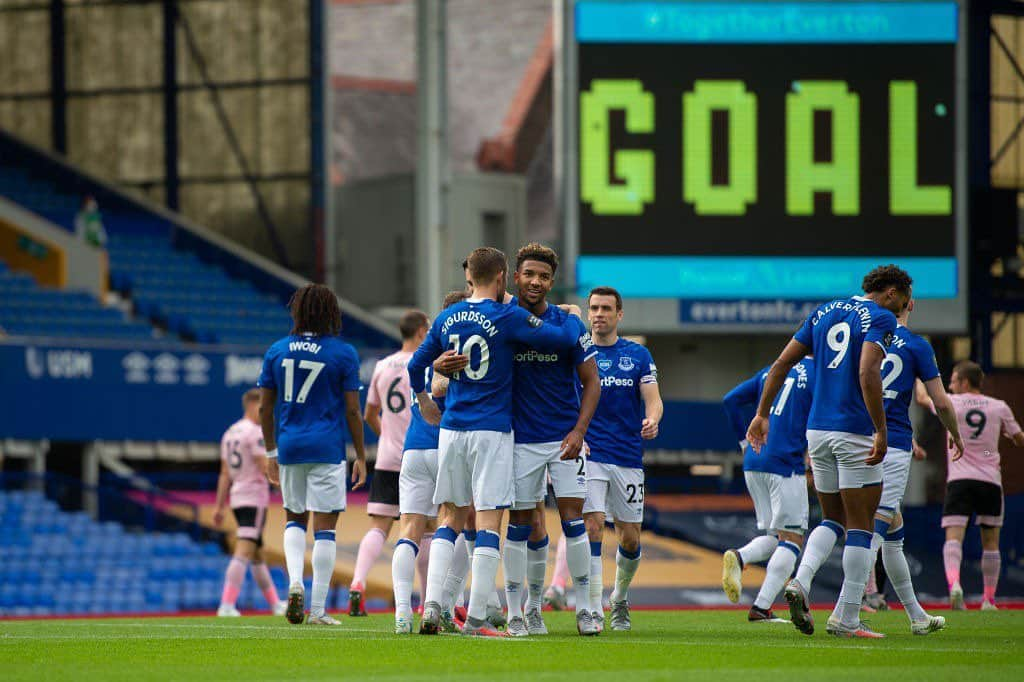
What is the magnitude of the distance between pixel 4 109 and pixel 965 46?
60.0ft

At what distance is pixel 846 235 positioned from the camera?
22750 millimetres

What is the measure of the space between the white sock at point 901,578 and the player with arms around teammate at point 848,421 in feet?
1.72

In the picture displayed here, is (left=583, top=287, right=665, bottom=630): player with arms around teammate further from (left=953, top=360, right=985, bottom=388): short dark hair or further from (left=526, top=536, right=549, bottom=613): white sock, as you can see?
(left=953, top=360, right=985, bottom=388): short dark hair

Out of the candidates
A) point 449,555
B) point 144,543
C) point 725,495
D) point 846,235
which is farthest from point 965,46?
point 449,555

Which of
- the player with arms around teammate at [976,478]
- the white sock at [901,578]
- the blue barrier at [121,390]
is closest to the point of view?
the white sock at [901,578]

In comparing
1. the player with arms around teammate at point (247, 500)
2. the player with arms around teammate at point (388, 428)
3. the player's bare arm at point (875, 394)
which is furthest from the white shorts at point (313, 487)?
the player with arms around teammate at point (247, 500)

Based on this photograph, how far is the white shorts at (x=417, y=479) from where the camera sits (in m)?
10.1

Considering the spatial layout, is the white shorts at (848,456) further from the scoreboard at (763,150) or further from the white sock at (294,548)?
the scoreboard at (763,150)

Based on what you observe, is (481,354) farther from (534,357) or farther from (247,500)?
(247,500)

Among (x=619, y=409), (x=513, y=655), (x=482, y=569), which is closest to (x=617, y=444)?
(x=619, y=409)

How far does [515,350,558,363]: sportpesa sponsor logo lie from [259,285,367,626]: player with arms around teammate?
1504 millimetres

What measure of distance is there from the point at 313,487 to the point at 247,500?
467 centimetres

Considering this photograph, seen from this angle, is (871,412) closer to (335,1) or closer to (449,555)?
(449,555)

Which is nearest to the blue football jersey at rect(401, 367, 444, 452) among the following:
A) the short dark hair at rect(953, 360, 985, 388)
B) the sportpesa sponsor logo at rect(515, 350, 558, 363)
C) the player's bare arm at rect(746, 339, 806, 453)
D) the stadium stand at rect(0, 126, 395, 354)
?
the sportpesa sponsor logo at rect(515, 350, 558, 363)
